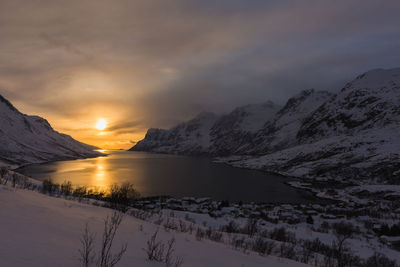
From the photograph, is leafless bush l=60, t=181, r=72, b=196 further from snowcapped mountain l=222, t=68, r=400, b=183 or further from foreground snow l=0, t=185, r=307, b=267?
snowcapped mountain l=222, t=68, r=400, b=183

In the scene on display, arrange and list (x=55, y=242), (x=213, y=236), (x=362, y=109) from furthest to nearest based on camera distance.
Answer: (x=362, y=109)
(x=213, y=236)
(x=55, y=242)

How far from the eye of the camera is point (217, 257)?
6.52m

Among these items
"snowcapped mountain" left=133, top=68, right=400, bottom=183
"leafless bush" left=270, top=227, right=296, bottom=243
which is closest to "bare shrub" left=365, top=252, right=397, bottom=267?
"leafless bush" left=270, top=227, right=296, bottom=243

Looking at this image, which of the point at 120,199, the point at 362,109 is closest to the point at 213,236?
the point at 120,199

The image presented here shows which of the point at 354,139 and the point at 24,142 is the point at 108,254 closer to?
the point at 354,139

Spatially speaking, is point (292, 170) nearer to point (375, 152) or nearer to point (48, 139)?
point (375, 152)

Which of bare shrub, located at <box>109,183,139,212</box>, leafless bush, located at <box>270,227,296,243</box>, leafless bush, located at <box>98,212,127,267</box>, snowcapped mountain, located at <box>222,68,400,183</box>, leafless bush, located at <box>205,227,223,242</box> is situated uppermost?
snowcapped mountain, located at <box>222,68,400,183</box>

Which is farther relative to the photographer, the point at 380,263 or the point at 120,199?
the point at 120,199

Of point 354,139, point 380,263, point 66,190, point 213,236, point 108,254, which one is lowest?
point 380,263

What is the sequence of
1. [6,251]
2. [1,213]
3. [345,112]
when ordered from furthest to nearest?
[345,112] < [1,213] < [6,251]

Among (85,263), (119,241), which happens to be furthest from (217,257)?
(85,263)

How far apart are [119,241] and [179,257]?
1.61 meters

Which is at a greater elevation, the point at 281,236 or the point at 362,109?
the point at 362,109

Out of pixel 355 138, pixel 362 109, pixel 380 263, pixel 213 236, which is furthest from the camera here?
pixel 362 109
